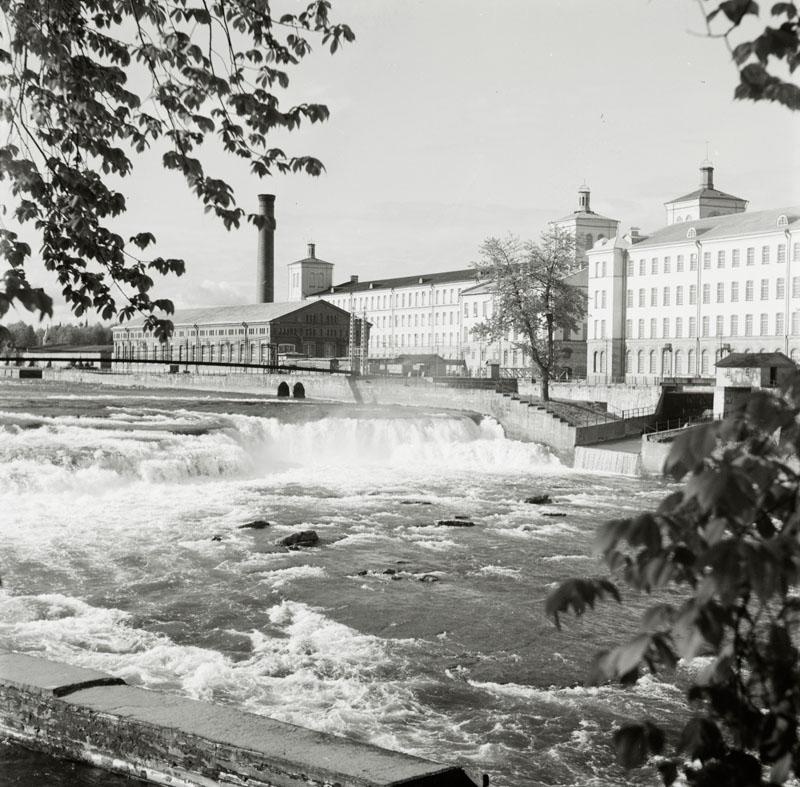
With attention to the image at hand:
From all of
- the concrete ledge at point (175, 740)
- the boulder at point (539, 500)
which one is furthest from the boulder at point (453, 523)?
the concrete ledge at point (175, 740)

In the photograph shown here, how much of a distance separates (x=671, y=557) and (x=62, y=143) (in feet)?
17.5

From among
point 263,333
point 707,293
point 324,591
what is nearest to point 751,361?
point 324,591

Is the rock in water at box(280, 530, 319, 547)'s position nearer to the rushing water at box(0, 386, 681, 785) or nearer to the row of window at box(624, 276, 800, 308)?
the rushing water at box(0, 386, 681, 785)

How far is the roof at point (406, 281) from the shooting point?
93975mm

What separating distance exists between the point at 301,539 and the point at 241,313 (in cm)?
7429

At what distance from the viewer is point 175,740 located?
18.1 ft

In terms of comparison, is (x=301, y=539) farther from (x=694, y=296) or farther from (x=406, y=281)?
(x=406, y=281)

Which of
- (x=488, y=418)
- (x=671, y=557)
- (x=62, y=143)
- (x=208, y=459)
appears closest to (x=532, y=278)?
(x=488, y=418)

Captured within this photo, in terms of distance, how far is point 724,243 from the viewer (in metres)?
64.4

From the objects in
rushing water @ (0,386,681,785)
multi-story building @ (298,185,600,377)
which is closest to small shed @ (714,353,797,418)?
rushing water @ (0,386,681,785)

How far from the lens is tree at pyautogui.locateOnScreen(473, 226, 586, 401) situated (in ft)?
163

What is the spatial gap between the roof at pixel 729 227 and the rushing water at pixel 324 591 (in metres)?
35.8

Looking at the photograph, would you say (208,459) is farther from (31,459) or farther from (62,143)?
(62,143)

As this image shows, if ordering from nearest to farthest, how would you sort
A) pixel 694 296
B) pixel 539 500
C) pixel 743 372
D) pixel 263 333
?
pixel 539 500 < pixel 743 372 < pixel 694 296 < pixel 263 333
